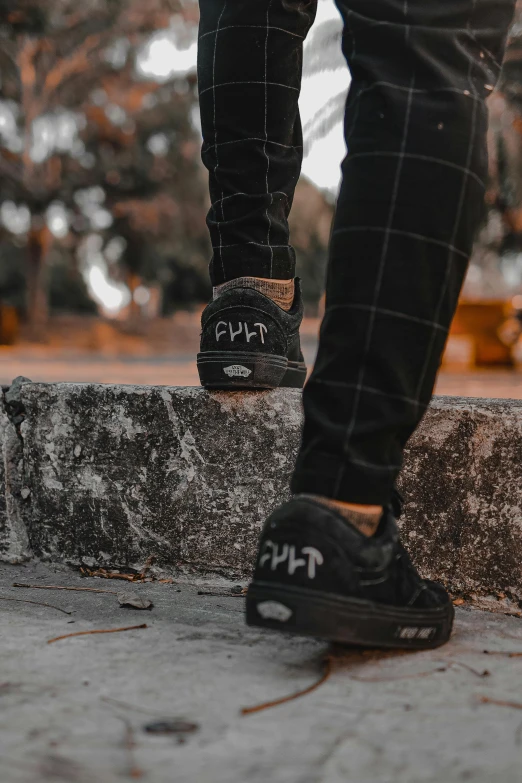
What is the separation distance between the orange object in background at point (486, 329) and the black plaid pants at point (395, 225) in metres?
10.5

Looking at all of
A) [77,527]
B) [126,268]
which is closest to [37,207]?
[126,268]

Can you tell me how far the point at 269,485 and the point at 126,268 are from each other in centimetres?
1976

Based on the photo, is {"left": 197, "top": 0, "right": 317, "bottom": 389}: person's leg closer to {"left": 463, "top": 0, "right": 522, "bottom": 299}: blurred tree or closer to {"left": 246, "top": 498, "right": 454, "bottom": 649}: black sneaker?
{"left": 246, "top": 498, "right": 454, "bottom": 649}: black sneaker

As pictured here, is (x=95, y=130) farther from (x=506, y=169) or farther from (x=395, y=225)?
(x=395, y=225)

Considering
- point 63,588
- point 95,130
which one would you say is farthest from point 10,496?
point 95,130

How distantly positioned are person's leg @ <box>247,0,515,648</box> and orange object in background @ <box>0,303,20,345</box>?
14.7m

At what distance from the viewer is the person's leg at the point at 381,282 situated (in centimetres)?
93

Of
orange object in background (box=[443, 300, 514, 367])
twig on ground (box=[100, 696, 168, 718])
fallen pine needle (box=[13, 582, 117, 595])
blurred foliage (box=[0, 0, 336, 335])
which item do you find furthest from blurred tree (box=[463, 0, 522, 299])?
twig on ground (box=[100, 696, 168, 718])

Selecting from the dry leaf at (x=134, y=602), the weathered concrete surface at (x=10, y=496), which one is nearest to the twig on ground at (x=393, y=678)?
the dry leaf at (x=134, y=602)

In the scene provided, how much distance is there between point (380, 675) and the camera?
0.98m

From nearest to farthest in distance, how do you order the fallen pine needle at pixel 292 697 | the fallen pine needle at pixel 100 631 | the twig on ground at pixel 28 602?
the fallen pine needle at pixel 292 697, the fallen pine needle at pixel 100 631, the twig on ground at pixel 28 602

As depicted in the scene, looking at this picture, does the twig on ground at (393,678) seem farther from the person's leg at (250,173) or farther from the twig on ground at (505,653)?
the person's leg at (250,173)

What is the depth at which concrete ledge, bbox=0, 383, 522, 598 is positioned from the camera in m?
1.39

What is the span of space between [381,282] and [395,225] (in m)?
0.07
